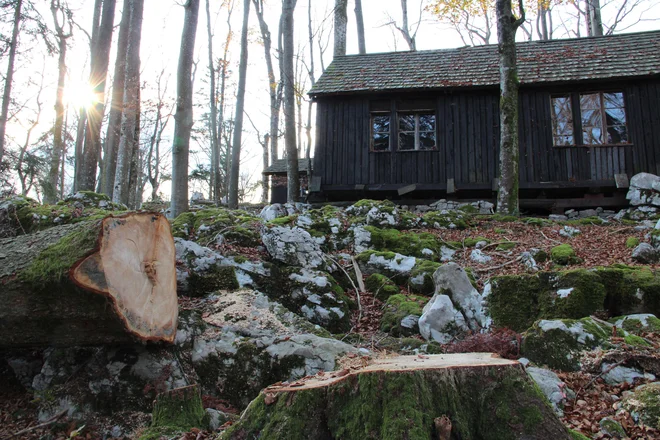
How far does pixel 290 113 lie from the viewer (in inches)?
600

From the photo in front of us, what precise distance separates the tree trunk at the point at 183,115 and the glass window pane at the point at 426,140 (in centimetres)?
749

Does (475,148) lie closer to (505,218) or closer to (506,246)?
(505,218)

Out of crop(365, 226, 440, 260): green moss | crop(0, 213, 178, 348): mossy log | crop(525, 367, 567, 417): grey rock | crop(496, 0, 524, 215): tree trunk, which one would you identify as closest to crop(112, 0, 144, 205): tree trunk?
crop(365, 226, 440, 260): green moss

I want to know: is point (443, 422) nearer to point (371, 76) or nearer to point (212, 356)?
point (212, 356)

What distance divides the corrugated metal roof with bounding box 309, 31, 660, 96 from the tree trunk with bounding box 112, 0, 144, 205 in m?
5.38

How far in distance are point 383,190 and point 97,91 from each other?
9485 mm

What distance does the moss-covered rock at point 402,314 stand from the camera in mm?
5090

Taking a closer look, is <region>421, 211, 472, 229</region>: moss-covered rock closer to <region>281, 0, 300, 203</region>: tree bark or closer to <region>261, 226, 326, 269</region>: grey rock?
<region>261, 226, 326, 269</region>: grey rock

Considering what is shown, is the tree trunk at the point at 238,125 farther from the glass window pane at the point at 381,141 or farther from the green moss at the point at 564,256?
the green moss at the point at 564,256

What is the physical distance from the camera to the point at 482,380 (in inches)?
90.9

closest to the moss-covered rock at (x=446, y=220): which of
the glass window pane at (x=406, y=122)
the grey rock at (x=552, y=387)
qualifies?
the glass window pane at (x=406, y=122)

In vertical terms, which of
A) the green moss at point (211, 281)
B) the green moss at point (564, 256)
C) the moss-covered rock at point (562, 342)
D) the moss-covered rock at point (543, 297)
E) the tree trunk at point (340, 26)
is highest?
the tree trunk at point (340, 26)

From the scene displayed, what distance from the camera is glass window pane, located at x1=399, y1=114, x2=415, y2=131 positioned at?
1433 cm

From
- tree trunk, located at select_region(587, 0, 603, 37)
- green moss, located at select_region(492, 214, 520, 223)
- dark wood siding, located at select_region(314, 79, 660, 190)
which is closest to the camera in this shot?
green moss, located at select_region(492, 214, 520, 223)
